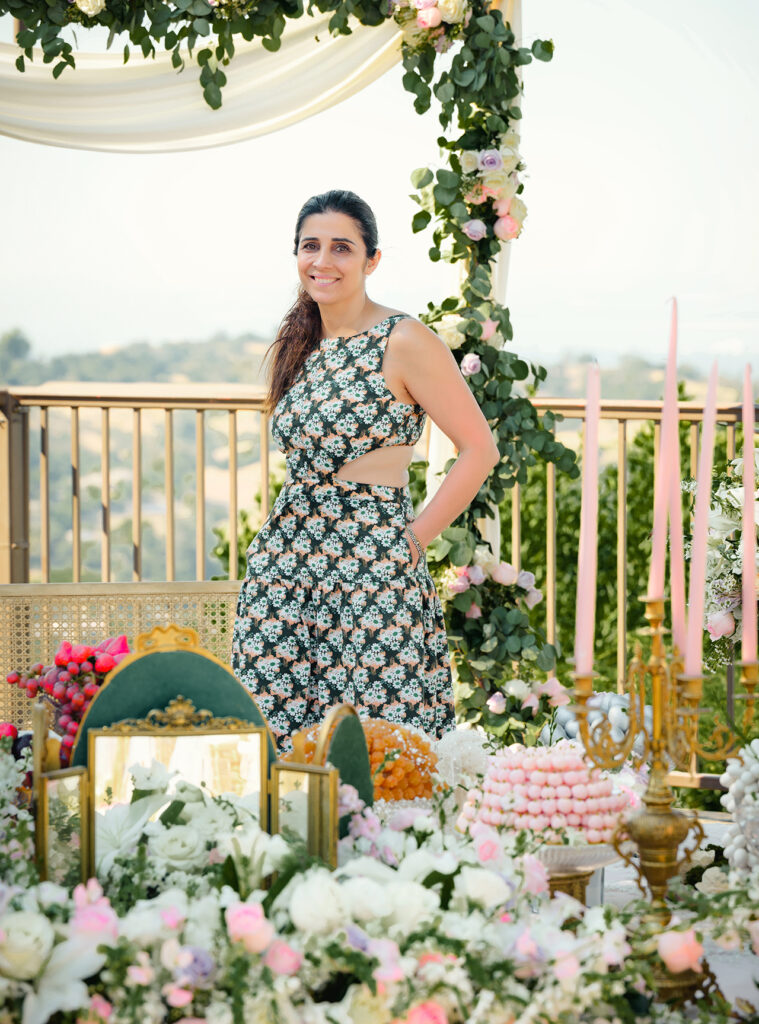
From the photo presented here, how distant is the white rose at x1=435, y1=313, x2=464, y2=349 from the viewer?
8.93 ft

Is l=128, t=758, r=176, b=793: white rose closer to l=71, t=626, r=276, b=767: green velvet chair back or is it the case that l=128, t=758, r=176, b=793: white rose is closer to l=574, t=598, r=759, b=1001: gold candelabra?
l=71, t=626, r=276, b=767: green velvet chair back

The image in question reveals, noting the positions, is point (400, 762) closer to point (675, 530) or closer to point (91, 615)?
point (675, 530)

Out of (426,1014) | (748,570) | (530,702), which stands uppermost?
(748,570)

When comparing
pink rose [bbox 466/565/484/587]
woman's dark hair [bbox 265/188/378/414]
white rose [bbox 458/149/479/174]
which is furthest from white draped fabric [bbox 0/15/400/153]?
pink rose [bbox 466/565/484/587]

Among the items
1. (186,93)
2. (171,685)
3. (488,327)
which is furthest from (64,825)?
(186,93)

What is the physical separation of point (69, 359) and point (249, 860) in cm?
973

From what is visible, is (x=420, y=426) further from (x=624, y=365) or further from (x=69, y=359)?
(x=69, y=359)

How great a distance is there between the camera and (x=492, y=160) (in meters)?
2.69

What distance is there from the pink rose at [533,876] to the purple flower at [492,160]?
215cm

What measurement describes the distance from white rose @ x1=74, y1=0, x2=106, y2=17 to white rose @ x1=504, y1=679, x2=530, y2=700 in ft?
6.47

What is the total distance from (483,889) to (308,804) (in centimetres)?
21

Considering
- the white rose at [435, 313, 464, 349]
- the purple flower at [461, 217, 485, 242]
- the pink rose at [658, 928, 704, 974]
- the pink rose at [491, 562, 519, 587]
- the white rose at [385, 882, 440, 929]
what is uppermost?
the purple flower at [461, 217, 485, 242]

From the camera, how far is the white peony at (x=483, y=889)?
82cm

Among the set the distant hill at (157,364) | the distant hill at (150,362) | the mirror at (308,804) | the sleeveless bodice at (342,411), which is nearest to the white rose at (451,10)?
the sleeveless bodice at (342,411)
